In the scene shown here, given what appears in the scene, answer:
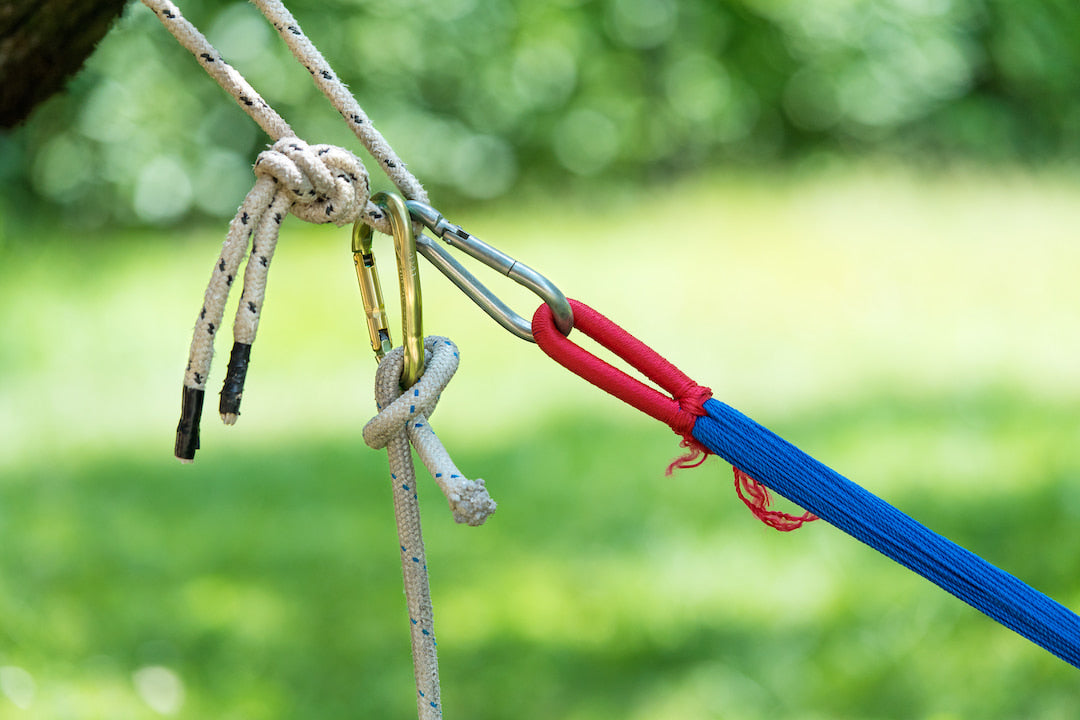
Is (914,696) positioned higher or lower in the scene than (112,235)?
lower

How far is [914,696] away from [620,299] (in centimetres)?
229

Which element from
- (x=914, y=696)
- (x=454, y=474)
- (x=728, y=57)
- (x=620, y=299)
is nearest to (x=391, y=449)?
(x=454, y=474)

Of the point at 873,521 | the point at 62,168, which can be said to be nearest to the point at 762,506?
the point at 873,521

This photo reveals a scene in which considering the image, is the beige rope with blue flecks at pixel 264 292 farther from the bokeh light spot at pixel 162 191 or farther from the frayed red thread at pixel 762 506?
the bokeh light spot at pixel 162 191

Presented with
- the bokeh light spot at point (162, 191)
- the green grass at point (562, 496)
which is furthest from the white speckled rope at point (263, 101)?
the bokeh light spot at point (162, 191)

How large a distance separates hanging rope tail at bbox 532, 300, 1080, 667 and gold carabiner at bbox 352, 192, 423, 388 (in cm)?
20

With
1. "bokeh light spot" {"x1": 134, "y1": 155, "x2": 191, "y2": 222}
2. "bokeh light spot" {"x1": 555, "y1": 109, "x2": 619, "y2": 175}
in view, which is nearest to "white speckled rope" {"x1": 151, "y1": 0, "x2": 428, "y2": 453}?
"bokeh light spot" {"x1": 134, "y1": 155, "x2": 191, "y2": 222}

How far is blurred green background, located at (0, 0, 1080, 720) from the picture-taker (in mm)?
1818

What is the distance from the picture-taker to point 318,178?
84 centimetres

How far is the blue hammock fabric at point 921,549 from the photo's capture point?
0.80 meters

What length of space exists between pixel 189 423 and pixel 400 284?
196 millimetres

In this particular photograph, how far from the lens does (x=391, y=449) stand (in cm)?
A: 88

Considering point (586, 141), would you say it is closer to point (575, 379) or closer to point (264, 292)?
point (575, 379)

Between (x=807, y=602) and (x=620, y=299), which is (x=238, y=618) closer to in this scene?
(x=807, y=602)
